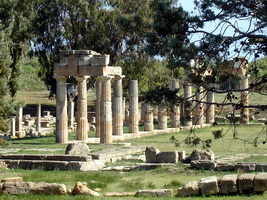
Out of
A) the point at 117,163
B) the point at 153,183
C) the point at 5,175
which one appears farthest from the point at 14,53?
the point at 153,183

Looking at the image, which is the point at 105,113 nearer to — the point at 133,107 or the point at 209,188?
the point at 133,107

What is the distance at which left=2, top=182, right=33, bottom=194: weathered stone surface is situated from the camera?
58.5 feet

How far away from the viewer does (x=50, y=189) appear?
1762cm

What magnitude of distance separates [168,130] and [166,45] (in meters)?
31.5

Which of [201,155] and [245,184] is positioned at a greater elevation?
[201,155]

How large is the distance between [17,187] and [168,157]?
8.05 meters

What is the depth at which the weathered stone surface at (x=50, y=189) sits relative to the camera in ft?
57.6

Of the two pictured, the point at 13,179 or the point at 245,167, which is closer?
the point at 13,179

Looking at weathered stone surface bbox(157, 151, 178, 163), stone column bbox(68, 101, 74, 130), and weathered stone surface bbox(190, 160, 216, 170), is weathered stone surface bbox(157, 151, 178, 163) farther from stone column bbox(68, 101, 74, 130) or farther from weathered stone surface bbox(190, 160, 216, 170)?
stone column bbox(68, 101, 74, 130)

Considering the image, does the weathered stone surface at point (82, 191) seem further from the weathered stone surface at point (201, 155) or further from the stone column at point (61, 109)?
the stone column at point (61, 109)

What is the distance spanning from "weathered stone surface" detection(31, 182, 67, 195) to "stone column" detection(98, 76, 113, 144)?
18092 mm

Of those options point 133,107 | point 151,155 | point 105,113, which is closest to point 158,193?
point 151,155

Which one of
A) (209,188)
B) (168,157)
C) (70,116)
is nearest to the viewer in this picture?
(209,188)

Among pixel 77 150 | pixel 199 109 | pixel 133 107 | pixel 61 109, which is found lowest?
pixel 77 150
